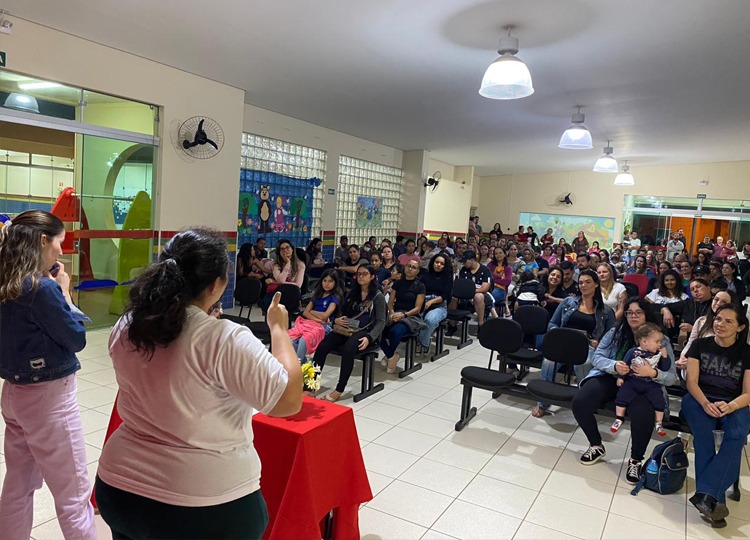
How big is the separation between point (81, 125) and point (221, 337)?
19.5 feet

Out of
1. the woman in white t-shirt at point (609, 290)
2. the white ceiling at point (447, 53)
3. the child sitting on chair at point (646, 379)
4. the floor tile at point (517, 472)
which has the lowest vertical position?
the floor tile at point (517, 472)

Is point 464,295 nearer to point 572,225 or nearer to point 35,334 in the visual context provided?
point 35,334

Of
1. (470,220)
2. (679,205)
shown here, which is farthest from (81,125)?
(679,205)

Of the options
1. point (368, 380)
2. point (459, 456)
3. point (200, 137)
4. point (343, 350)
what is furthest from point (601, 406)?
point (200, 137)

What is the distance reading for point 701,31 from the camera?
16.1 feet

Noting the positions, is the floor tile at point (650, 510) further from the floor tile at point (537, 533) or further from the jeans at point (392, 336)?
the jeans at point (392, 336)

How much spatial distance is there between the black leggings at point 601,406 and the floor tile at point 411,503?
1.26m

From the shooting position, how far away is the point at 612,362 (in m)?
3.88

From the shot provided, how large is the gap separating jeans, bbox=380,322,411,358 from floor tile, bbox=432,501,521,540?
2550 mm

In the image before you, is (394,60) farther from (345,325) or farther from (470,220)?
(470,220)

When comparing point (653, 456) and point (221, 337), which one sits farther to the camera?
point (653, 456)

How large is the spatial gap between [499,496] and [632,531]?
74cm

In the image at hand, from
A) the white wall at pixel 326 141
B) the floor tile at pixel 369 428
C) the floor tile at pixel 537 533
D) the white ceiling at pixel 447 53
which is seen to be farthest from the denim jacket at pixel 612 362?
the white wall at pixel 326 141

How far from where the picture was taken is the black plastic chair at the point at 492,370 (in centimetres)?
420
